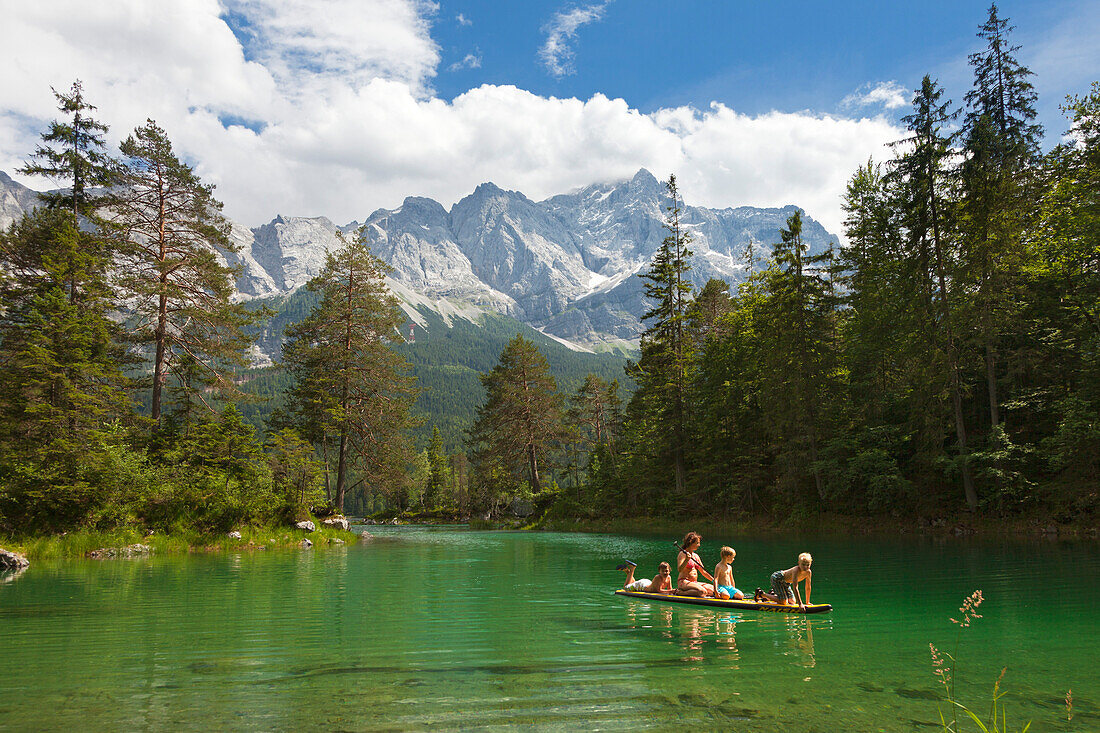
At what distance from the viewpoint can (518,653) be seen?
848 centimetres

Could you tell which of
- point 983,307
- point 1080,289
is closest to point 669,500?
point 983,307

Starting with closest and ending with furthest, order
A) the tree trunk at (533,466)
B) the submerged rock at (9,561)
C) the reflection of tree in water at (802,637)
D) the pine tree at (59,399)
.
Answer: the reflection of tree in water at (802,637) < the submerged rock at (9,561) < the pine tree at (59,399) < the tree trunk at (533,466)

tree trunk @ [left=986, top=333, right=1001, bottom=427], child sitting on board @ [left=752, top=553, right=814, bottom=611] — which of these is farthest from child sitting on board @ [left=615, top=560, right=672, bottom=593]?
tree trunk @ [left=986, top=333, right=1001, bottom=427]

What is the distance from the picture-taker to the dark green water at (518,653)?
590cm

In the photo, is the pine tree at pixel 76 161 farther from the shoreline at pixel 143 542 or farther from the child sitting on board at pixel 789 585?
the child sitting on board at pixel 789 585

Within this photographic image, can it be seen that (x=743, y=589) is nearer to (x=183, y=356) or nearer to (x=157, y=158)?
(x=183, y=356)

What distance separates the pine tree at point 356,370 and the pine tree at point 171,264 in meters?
6.78

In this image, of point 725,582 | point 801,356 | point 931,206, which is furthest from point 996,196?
point 725,582

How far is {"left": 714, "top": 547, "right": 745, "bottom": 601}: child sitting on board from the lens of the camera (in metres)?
12.0

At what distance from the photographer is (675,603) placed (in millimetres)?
12797

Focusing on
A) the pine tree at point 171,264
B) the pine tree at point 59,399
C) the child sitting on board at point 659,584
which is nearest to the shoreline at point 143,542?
the pine tree at point 59,399

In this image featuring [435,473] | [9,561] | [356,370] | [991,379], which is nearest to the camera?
[9,561]

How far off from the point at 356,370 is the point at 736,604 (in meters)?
27.8

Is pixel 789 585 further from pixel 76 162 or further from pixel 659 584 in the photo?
pixel 76 162
